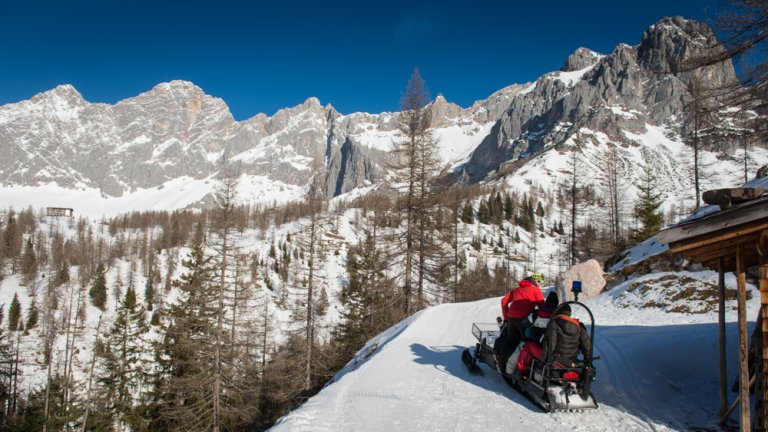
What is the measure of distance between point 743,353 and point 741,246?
1382 mm

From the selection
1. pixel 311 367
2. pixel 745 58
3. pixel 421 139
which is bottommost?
pixel 311 367

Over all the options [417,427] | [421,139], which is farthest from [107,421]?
[417,427]

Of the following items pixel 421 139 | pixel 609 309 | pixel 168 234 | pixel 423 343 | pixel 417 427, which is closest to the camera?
pixel 417 427

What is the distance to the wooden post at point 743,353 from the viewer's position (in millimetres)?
5109

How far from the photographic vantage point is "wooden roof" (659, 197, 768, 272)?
16.8 ft

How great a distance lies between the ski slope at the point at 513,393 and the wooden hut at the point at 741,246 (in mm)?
852

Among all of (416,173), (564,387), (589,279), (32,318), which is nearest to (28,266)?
(32,318)

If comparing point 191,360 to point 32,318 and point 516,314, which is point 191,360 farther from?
point 32,318

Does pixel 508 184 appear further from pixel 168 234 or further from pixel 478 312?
pixel 478 312

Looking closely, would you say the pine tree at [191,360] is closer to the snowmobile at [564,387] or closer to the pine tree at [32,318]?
the snowmobile at [564,387]

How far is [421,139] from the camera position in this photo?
21078 millimetres

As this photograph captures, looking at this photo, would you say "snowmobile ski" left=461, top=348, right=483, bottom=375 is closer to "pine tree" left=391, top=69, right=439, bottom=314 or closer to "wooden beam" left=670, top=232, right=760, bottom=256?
"wooden beam" left=670, top=232, right=760, bottom=256

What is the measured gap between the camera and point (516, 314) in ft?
24.7

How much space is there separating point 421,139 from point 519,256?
8592 cm
